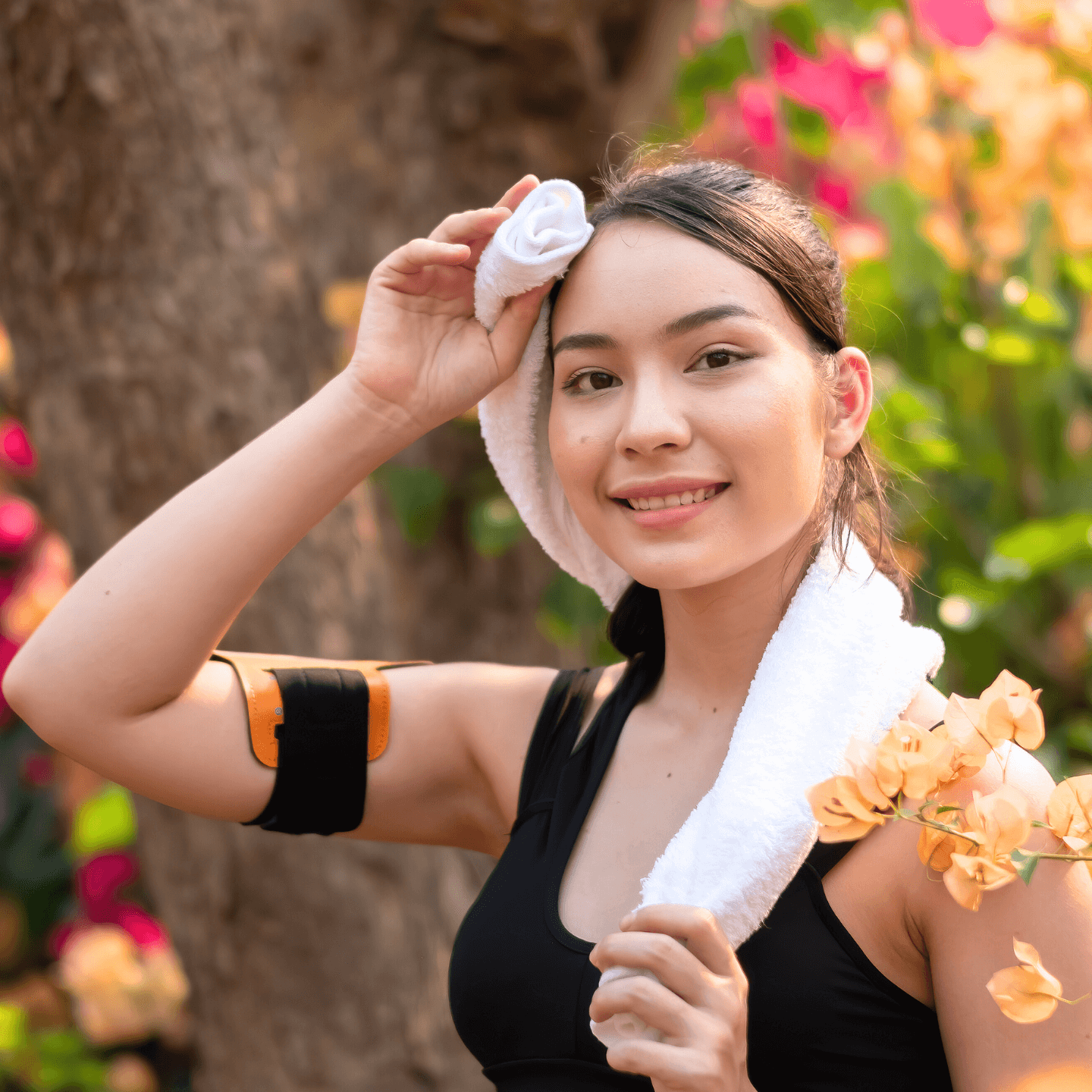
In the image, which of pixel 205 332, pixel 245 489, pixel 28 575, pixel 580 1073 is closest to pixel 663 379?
→ pixel 245 489

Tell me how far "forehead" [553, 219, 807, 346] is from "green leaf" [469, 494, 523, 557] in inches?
48.8

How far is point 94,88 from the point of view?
2.07 metres

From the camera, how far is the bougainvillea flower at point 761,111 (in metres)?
2.91

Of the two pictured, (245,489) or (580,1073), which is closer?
(580,1073)

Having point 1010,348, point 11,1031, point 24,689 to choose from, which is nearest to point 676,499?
point 24,689

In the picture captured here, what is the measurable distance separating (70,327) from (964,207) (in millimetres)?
1870

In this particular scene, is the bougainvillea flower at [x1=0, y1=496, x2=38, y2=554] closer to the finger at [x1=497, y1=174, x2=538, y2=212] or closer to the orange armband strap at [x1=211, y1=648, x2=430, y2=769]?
the orange armband strap at [x1=211, y1=648, x2=430, y2=769]

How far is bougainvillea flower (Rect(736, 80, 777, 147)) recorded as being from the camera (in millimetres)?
2912

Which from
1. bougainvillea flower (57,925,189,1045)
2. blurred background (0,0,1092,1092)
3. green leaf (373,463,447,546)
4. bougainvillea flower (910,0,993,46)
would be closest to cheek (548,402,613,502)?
blurred background (0,0,1092,1092)

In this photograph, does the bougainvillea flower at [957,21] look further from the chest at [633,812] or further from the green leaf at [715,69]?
the chest at [633,812]

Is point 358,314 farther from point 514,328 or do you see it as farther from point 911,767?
point 911,767

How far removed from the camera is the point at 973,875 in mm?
747

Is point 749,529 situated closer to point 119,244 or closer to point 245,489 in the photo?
point 245,489

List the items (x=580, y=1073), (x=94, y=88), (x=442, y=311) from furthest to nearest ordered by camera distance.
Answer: (x=94, y=88), (x=442, y=311), (x=580, y=1073)
